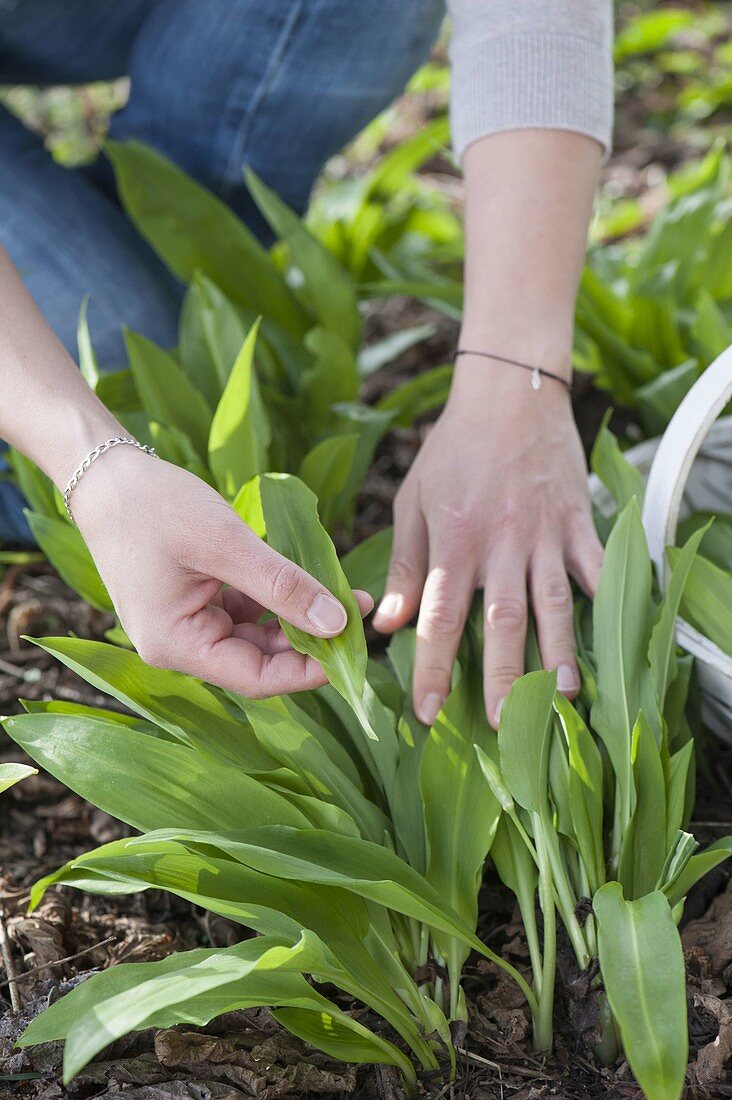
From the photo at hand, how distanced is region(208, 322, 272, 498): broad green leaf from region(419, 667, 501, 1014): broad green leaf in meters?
0.34

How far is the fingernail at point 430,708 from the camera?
92 centimetres

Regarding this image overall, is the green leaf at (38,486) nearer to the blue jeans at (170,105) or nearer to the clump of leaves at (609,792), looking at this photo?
the blue jeans at (170,105)

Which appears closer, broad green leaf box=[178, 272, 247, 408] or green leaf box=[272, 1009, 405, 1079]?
green leaf box=[272, 1009, 405, 1079]

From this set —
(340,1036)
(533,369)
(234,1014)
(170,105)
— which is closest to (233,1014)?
(234,1014)

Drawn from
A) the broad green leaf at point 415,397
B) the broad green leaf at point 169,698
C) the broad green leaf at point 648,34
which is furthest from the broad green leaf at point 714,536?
the broad green leaf at point 648,34

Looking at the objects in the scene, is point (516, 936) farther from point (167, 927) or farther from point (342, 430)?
point (342, 430)

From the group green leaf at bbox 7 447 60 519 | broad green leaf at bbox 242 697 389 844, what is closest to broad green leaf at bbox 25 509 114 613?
green leaf at bbox 7 447 60 519

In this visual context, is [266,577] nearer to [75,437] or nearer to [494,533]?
[75,437]

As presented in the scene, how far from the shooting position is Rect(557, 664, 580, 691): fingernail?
917mm

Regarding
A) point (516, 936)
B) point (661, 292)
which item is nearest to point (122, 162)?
point (661, 292)

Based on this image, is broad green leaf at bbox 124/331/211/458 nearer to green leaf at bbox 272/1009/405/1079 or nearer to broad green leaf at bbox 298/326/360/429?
broad green leaf at bbox 298/326/360/429

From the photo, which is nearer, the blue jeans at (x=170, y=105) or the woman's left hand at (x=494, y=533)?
the woman's left hand at (x=494, y=533)

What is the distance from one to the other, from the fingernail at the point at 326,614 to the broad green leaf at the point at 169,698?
0.16 meters

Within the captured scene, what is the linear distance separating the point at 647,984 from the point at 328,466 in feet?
2.26
